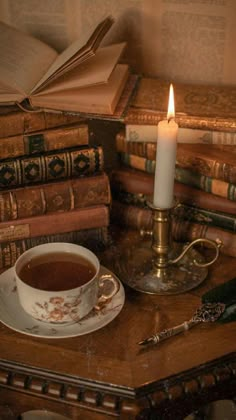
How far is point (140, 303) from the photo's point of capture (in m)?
0.78

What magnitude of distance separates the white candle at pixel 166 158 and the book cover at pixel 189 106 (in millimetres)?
107

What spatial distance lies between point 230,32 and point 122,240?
1.29 ft

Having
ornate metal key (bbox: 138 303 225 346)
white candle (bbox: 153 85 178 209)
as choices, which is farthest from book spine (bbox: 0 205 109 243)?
ornate metal key (bbox: 138 303 225 346)

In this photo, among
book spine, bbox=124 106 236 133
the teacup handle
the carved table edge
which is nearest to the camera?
the carved table edge

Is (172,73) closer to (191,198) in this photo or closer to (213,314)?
(191,198)

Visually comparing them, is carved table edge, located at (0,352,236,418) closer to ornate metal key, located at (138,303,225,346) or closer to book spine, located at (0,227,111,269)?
ornate metal key, located at (138,303,225,346)

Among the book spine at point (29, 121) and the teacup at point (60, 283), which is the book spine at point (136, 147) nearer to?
the book spine at point (29, 121)

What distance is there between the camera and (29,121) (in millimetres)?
817

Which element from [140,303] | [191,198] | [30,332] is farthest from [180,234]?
[30,332]

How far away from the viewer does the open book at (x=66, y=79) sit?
82 centimetres

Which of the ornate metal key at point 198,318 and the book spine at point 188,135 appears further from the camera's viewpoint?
the book spine at point 188,135

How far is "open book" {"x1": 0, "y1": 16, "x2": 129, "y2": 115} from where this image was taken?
2.69 ft

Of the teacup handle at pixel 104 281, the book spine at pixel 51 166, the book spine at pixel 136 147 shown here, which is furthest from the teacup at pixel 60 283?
the book spine at pixel 136 147

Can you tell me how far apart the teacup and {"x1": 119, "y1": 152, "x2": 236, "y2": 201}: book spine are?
22cm
